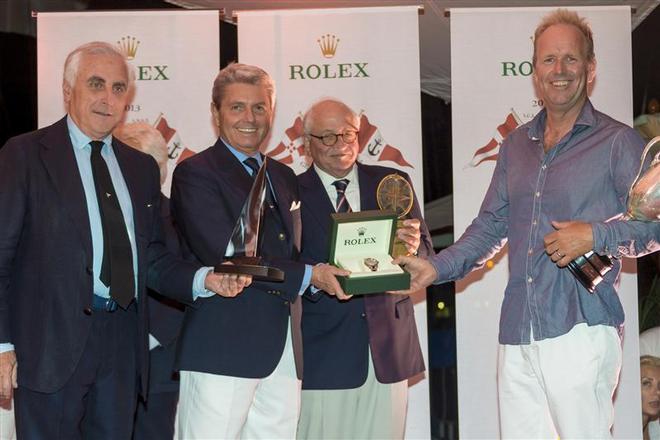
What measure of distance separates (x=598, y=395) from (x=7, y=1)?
465 centimetres

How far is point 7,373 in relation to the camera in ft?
11.2

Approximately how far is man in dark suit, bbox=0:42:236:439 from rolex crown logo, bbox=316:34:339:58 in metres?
2.10

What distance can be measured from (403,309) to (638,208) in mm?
1532

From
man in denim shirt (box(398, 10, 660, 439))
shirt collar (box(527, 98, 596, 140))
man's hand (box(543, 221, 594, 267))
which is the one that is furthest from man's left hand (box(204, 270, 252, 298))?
shirt collar (box(527, 98, 596, 140))

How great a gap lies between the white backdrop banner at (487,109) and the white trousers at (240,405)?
202cm

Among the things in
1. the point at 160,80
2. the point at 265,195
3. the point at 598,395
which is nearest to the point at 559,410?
the point at 598,395

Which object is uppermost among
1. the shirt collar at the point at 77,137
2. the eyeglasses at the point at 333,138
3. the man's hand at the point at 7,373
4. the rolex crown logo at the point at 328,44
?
the rolex crown logo at the point at 328,44

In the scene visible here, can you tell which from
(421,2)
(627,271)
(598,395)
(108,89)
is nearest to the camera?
(598,395)

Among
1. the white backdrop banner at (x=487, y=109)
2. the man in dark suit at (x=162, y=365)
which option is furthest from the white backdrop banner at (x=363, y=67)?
the man in dark suit at (x=162, y=365)

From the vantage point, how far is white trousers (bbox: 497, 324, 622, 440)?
350 cm

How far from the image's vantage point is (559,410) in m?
3.53

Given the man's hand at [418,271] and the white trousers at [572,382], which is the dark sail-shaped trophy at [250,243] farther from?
the white trousers at [572,382]

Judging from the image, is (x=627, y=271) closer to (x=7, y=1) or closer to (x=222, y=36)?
Result: (x=222, y=36)

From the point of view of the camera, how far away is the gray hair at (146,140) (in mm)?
5340
